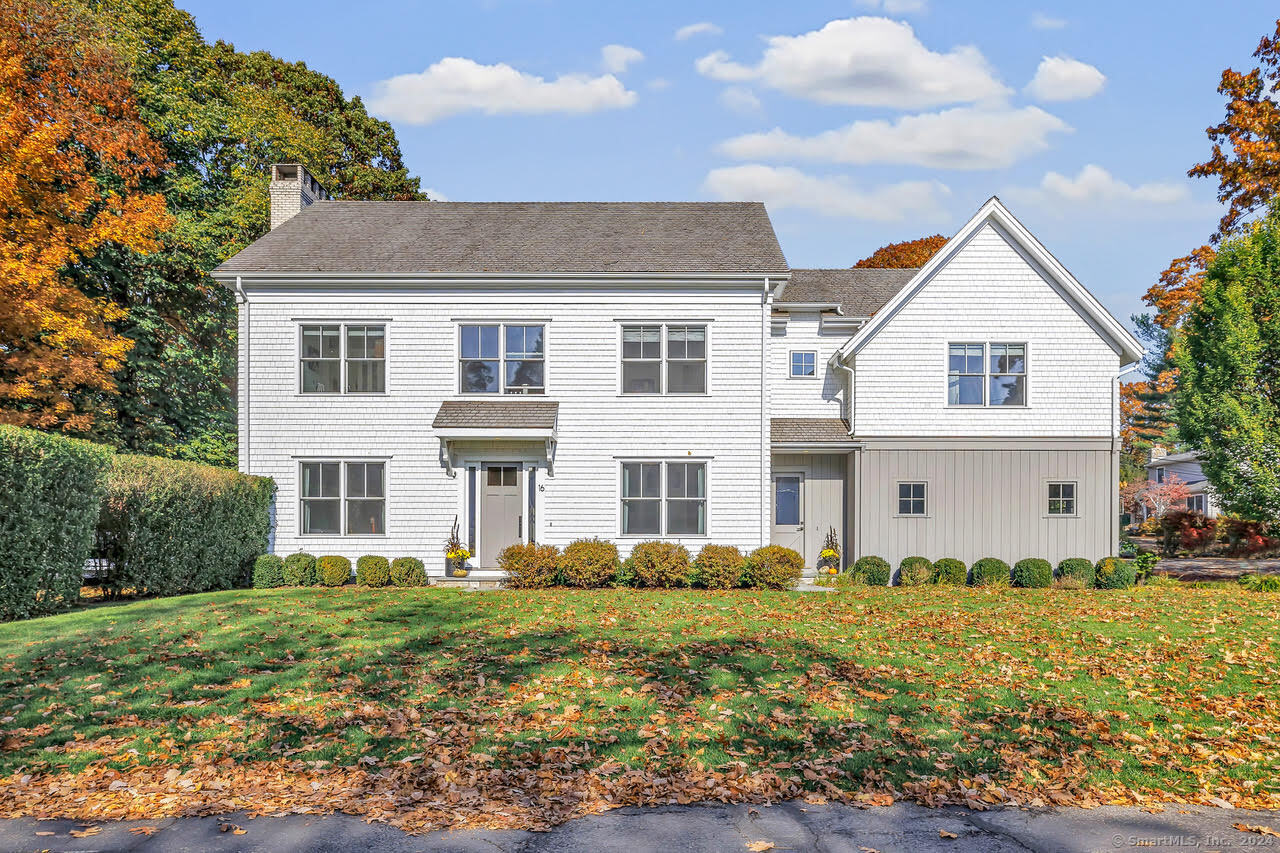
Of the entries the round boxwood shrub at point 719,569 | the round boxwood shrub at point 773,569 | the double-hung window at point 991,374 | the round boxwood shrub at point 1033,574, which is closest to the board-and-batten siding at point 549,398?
the round boxwood shrub at point 719,569

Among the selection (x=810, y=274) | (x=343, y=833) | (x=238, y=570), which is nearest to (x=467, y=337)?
(x=238, y=570)

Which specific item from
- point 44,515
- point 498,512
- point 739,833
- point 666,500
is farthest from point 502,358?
point 739,833

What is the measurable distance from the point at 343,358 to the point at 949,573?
14126 millimetres

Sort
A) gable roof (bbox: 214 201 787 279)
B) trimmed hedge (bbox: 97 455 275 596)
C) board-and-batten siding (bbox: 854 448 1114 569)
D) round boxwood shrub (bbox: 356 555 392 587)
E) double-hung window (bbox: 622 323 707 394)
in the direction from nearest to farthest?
trimmed hedge (bbox: 97 455 275 596) → round boxwood shrub (bbox: 356 555 392 587) → gable roof (bbox: 214 201 787 279) → double-hung window (bbox: 622 323 707 394) → board-and-batten siding (bbox: 854 448 1114 569)

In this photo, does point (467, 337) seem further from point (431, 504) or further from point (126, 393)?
point (126, 393)

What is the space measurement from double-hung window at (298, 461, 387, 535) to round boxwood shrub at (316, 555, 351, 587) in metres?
0.88

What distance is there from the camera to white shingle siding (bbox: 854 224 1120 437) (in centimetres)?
1952

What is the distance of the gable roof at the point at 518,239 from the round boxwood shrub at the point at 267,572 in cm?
623

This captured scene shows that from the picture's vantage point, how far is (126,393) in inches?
1000

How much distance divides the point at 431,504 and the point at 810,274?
12.6 m

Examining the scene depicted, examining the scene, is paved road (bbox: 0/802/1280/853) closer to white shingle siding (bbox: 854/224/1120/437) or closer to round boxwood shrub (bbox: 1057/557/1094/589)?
round boxwood shrub (bbox: 1057/557/1094/589)

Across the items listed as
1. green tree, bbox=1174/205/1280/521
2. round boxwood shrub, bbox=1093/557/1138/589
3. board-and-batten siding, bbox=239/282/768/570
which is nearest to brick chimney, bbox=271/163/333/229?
board-and-batten siding, bbox=239/282/768/570

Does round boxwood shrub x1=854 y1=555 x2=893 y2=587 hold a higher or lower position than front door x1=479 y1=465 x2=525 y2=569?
lower

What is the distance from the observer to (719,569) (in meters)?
17.9
